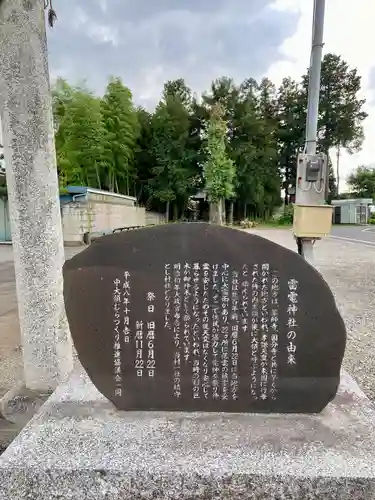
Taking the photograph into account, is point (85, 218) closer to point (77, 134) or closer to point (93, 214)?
point (93, 214)

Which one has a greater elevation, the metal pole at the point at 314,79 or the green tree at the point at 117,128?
the green tree at the point at 117,128

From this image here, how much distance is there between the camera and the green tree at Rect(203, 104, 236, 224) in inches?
963

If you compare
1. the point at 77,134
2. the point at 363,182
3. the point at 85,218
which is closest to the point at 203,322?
the point at 85,218

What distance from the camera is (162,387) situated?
1983mm

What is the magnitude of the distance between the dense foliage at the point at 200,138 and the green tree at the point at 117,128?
0.05 m

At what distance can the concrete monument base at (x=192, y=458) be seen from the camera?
152 centimetres

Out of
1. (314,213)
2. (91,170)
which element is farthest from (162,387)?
(91,170)

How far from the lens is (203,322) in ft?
6.38

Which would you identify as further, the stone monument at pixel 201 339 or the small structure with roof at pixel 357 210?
the small structure with roof at pixel 357 210

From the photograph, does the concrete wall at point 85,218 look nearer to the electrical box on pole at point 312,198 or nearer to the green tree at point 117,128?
the green tree at point 117,128

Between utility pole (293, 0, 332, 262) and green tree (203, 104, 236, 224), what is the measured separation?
64.4 ft

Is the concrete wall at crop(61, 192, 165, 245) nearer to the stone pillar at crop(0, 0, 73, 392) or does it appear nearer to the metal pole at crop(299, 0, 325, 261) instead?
the metal pole at crop(299, 0, 325, 261)

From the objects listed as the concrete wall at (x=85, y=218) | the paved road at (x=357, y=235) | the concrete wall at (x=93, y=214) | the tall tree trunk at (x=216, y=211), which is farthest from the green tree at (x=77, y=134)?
the paved road at (x=357, y=235)

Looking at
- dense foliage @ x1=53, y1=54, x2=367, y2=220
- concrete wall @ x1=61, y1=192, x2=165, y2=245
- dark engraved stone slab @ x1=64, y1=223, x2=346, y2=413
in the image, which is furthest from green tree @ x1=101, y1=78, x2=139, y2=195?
dark engraved stone slab @ x1=64, y1=223, x2=346, y2=413
